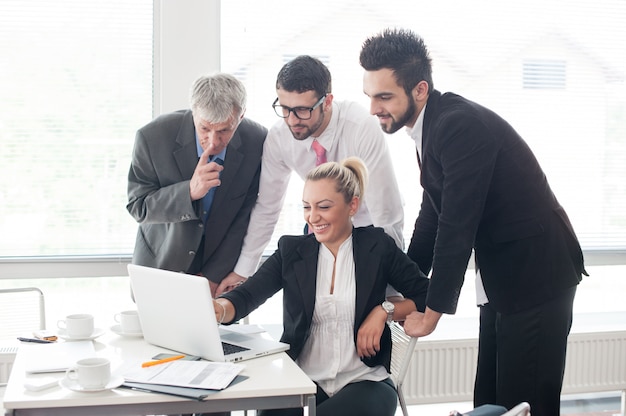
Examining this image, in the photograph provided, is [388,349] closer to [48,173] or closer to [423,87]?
[423,87]

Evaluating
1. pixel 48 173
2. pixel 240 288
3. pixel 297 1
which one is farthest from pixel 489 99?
pixel 48 173

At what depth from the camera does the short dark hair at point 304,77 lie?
256 cm

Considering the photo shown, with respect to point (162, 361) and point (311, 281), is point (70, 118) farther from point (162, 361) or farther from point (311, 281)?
point (162, 361)

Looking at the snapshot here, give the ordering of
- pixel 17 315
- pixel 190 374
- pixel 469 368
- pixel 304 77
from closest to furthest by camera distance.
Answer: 1. pixel 190 374
2. pixel 304 77
3. pixel 17 315
4. pixel 469 368

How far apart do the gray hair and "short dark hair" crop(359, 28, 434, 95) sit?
64 cm

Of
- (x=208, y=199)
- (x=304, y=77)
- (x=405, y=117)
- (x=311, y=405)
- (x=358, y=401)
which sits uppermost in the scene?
(x=304, y=77)

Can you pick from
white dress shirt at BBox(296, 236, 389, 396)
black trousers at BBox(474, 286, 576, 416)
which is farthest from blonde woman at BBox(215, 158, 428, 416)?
black trousers at BBox(474, 286, 576, 416)

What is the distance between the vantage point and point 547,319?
2.13 meters

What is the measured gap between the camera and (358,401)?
217 cm

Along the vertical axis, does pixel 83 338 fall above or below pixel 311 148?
below

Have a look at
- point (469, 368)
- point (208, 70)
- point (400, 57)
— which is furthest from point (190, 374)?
point (469, 368)

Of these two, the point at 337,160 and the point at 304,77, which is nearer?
the point at 304,77

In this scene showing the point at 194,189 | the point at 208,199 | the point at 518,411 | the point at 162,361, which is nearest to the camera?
the point at 518,411

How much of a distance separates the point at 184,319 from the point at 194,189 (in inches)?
28.7
